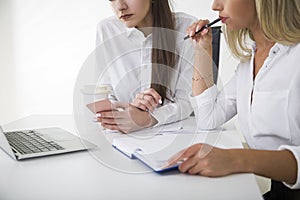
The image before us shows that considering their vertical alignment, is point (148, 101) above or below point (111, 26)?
below

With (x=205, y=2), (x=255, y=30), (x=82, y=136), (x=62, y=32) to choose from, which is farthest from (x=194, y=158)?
(x=62, y=32)

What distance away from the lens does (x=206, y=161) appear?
0.69 meters

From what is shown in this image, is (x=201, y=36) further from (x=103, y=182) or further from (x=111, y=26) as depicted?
(x=103, y=182)

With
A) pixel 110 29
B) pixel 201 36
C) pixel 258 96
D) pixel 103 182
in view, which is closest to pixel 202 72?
pixel 201 36

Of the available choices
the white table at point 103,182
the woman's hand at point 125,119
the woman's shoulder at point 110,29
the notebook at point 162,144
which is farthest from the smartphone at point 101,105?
the woman's shoulder at point 110,29

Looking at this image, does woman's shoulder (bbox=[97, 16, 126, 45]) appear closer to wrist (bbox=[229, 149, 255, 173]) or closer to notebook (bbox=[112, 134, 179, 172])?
notebook (bbox=[112, 134, 179, 172])

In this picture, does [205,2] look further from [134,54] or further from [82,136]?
[82,136]

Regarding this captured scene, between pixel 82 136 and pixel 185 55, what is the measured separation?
1.66 feet

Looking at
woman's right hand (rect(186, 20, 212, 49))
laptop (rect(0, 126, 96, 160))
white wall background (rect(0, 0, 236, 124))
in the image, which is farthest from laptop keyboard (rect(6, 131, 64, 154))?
white wall background (rect(0, 0, 236, 124))

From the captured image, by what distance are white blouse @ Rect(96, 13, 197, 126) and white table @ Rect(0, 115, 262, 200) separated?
0.44 m

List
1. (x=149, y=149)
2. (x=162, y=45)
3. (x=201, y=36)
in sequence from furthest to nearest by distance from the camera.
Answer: (x=162, y=45), (x=201, y=36), (x=149, y=149)

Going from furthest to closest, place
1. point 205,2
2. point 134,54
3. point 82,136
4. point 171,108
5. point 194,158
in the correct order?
point 205,2, point 134,54, point 171,108, point 82,136, point 194,158

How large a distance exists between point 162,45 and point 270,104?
524mm

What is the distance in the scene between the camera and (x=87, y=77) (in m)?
1.06
